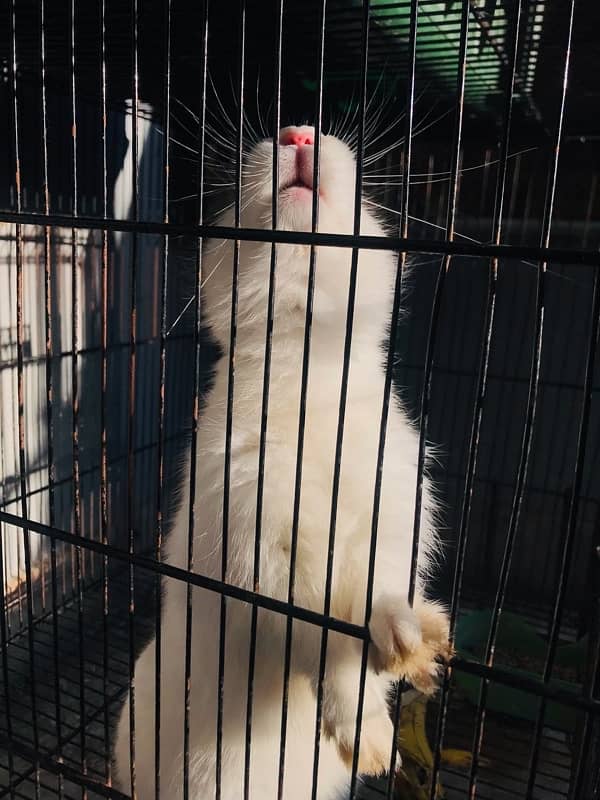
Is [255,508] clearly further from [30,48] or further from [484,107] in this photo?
[484,107]

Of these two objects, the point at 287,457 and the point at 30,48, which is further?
the point at 30,48

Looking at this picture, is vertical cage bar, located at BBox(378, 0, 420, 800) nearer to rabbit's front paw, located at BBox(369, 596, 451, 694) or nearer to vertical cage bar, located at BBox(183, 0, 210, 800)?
rabbit's front paw, located at BBox(369, 596, 451, 694)

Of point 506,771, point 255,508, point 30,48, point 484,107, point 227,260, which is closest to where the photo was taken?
point 255,508

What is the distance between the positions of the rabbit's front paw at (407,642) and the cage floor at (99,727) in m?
0.83

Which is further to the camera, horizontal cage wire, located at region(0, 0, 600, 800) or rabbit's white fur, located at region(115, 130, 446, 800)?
rabbit's white fur, located at region(115, 130, 446, 800)

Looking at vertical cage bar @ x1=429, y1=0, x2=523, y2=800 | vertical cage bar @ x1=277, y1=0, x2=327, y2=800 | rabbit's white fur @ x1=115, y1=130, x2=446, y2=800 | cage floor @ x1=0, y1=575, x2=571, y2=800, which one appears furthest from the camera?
cage floor @ x1=0, y1=575, x2=571, y2=800

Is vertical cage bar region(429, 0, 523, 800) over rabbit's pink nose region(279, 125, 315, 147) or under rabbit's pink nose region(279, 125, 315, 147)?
under

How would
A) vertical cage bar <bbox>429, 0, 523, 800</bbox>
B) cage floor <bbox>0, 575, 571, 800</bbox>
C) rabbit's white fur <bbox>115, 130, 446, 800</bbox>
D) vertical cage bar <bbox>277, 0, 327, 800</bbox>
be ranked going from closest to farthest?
vertical cage bar <bbox>429, 0, 523, 800</bbox>
vertical cage bar <bbox>277, 0, 327, 800</bbox>
rabbit's white fur <bbox>115, 130, 446, 800</bbox>
cage floor <bbox>0, 575, 571, 800</bbox>

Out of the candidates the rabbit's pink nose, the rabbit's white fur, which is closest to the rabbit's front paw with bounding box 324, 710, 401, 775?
the rabbit's white fur

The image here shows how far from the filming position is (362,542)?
2.76ft

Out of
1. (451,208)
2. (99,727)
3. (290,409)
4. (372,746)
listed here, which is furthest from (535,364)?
(99,727)

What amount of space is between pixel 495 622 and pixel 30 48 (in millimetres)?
1565

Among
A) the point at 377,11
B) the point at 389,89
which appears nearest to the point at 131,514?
the point at 377,11

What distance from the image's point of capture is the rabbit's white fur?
32.4 inches
